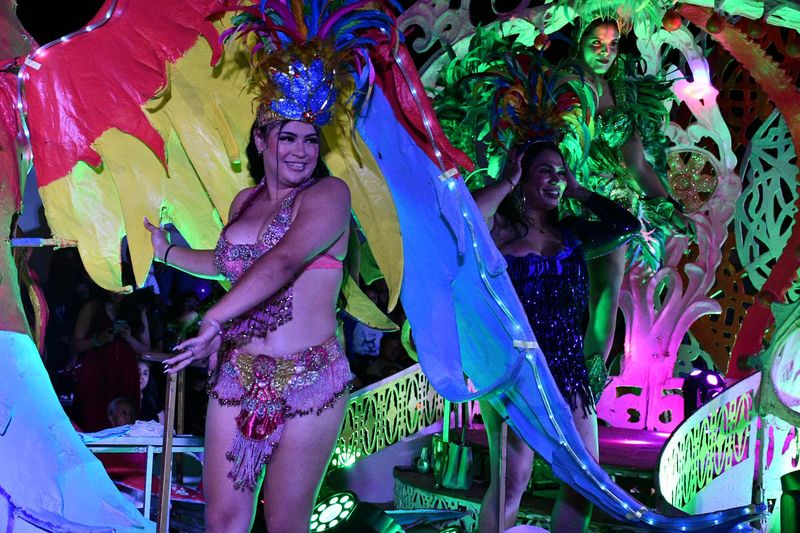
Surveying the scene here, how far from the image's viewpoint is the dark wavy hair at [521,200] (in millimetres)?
4227

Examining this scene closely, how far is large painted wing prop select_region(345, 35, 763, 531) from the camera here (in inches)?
137

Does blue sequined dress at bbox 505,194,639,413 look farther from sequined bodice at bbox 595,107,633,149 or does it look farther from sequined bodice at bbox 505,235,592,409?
sequined bodice at bbox 595,107,633,149

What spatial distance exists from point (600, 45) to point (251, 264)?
304cm

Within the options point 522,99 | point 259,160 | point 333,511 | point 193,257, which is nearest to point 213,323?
point 193,257

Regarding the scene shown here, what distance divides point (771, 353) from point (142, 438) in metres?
3.48

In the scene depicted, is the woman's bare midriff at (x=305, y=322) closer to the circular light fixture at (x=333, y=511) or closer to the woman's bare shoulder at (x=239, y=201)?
the woman's bare shoulder at (x=239, y=201)

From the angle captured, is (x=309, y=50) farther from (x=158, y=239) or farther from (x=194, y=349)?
(x=194, y=349)

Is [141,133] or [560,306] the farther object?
[560,306]

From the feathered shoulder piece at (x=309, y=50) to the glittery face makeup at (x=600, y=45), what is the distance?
223 centimetres

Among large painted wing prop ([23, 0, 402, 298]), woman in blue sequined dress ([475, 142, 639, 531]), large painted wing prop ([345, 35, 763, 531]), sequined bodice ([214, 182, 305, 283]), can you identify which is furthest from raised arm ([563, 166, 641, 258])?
sequined bodice ([214, 182, 305, 283])

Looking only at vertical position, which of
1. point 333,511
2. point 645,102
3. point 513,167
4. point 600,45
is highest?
point 600,45

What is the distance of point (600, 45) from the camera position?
5371mm

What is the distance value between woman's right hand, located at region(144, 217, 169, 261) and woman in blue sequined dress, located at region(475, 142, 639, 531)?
125cm

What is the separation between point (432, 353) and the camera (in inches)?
140
